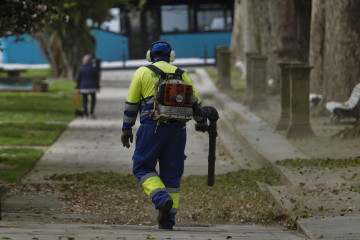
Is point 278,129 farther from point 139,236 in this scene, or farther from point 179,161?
point 139,236

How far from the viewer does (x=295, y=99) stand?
15.8 m

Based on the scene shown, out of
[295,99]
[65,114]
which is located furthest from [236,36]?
[295,99]

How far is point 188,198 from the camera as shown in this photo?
11227 millimetres

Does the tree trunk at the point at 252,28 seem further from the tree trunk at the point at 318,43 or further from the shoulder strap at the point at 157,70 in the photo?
the shoulder strap at the point at 157,70

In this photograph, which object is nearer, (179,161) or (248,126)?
(179,161)

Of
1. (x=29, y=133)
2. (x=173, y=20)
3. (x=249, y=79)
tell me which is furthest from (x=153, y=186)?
(x=173, y=20)

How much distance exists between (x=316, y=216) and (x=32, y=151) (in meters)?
8.18

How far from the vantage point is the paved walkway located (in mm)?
7422

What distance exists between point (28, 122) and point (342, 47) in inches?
296

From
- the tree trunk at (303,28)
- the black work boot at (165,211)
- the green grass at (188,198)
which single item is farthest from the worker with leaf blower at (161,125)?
the tree trunk at (303,28)

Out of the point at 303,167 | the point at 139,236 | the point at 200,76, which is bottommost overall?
the point at 200,76

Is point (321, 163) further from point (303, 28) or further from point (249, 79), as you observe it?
point (303, 28)

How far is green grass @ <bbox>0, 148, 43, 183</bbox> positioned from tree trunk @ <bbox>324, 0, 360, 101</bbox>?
615 centimetres

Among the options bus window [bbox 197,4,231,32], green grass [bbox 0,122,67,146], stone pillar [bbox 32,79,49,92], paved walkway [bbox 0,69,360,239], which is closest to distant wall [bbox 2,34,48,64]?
bus window [bbox 197,4,231,32]
